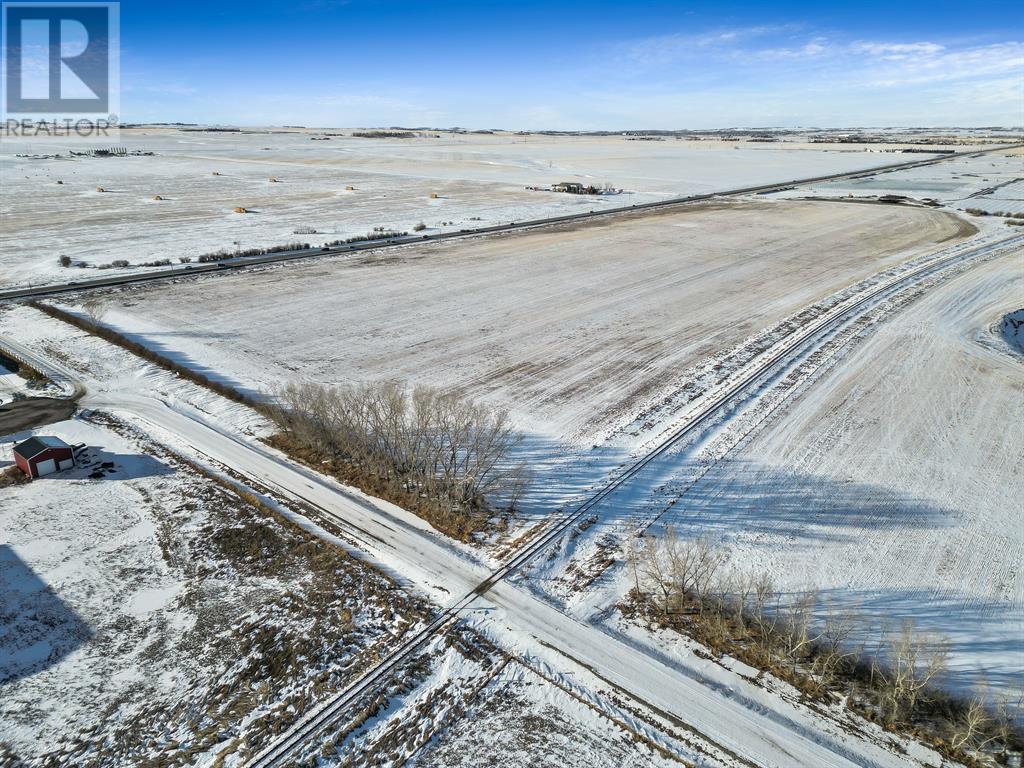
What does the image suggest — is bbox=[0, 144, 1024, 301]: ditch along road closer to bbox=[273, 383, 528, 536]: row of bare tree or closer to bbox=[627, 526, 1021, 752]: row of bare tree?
bbox=[273, 383, 528, 536]: row of bare tree

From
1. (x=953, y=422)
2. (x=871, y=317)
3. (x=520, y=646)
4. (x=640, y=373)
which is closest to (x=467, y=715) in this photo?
(x=520, y=646)

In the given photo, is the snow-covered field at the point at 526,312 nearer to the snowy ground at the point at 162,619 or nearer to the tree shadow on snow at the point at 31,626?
the snowy ground at the point at 162,619

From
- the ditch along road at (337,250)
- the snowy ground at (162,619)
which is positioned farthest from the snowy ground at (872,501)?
the ditch along road at (337,250)

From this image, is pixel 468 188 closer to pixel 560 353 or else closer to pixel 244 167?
pixel 244 167

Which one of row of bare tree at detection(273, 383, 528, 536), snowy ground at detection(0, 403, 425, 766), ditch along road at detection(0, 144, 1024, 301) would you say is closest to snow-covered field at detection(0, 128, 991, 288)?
ditch along road at detection(0, 144, 1024, 301)

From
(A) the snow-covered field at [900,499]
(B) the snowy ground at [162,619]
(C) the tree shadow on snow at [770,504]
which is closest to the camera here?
(B) the snowy ground at [162,619]
